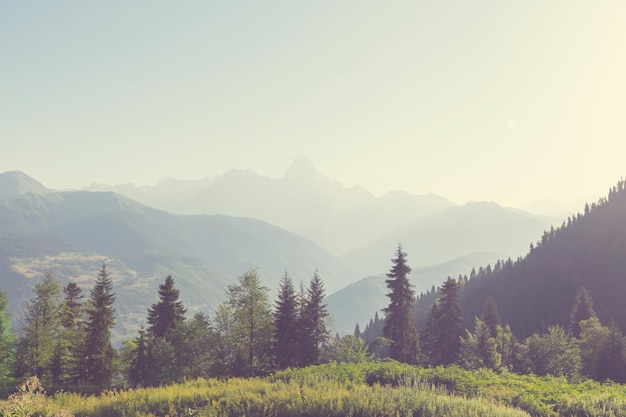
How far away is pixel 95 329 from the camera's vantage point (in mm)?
44719

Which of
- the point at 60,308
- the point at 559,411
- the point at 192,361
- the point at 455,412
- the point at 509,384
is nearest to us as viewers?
the point at 455,412

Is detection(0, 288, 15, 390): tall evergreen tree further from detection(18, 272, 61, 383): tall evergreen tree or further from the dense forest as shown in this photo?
detection(18, 272, 61, 383): tall evergreen tree

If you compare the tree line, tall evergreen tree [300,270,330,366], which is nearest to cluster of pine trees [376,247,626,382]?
the tree line

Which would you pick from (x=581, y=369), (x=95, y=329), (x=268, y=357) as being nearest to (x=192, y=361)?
(x=268, y=357)

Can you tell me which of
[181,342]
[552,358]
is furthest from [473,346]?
[181,342]

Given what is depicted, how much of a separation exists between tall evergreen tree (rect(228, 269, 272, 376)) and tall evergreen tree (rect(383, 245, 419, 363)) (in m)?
17.3

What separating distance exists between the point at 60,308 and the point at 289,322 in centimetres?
3047

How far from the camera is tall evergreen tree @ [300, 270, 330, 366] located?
45287 mm

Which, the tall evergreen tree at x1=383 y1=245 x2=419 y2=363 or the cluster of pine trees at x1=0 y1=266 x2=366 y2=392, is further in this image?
the tall evergreen tree at x1=383 y1=245 x2=419 y2=363

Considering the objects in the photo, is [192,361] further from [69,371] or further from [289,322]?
[69,371]

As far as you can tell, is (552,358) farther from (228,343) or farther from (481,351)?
(228,343)

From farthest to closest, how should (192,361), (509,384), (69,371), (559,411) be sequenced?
1. (69,371)
2. (192,361)
3. (509,384)
4. (559,411)

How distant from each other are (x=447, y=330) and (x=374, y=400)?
51957 mm

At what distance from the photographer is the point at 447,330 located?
6016 centimetres
